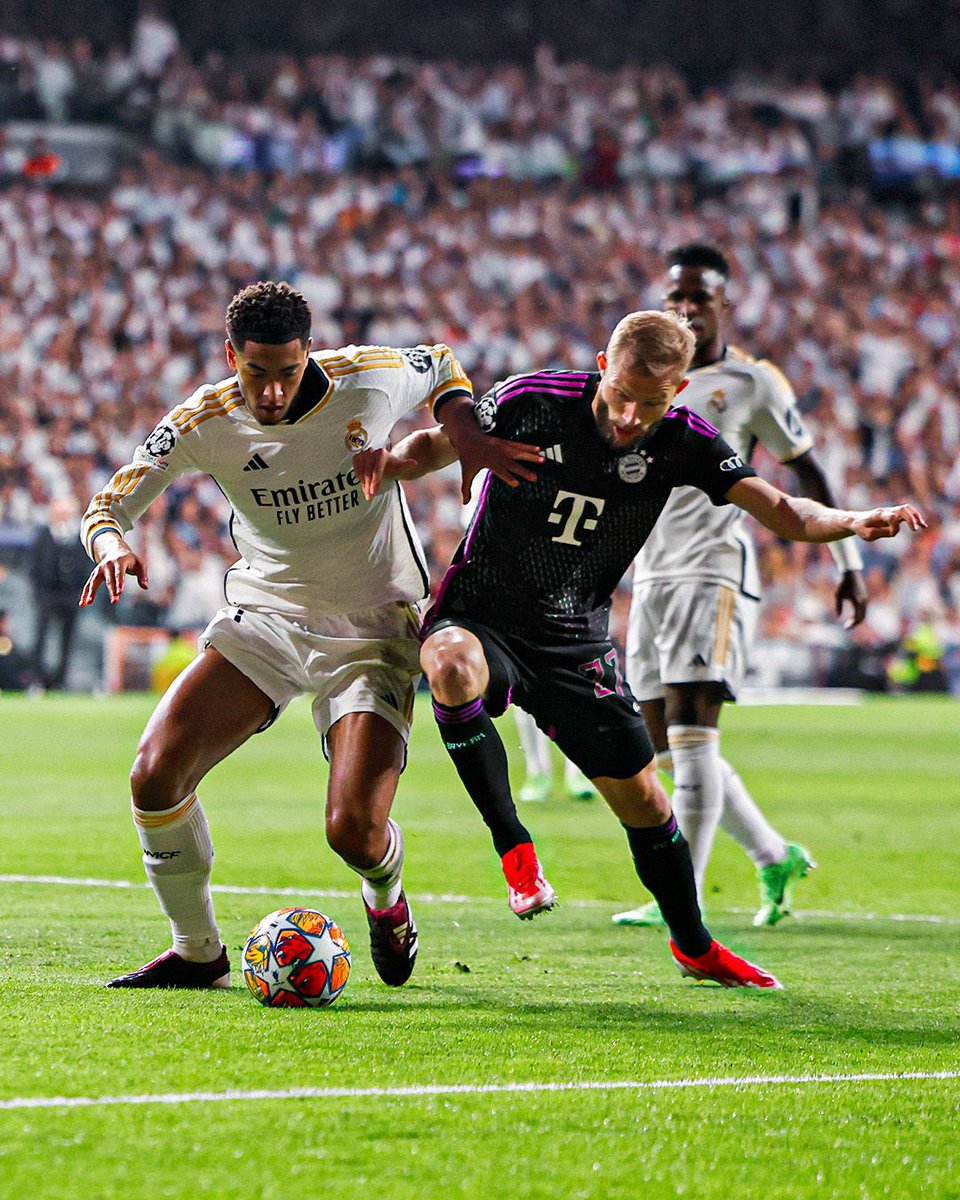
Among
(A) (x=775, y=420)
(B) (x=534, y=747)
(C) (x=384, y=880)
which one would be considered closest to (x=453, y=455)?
(C) (x=384, y=880)

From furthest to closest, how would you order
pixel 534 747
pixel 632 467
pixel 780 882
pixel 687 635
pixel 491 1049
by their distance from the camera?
pixel 534 747
pixel 780 882
pixel 687 635
pixel 632 467
pixel 491 1049

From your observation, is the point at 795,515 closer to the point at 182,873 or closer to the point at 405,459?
the point at 405,459

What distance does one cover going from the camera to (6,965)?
5.62m

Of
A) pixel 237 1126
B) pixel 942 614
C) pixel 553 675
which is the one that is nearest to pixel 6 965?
pixel 553 675

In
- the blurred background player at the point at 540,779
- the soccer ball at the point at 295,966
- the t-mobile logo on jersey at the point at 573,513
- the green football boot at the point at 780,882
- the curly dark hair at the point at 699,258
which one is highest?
the curly dark hair at the point at 699,258

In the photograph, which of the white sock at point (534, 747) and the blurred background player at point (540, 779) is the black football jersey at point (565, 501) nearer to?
the white sock at point (534, 747)

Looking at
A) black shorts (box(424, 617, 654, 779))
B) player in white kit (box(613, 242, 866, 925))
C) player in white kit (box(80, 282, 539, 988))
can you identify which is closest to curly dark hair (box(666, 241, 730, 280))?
player in white kit (box(613, 242, 866, 925))

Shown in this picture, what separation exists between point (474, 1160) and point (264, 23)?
98.8 feet

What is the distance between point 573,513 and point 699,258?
84.9 inches

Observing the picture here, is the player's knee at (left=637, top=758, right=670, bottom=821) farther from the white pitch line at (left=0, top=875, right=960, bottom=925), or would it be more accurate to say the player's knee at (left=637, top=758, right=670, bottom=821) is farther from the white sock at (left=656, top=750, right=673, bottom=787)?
the white pitch line at (left=0, top=875, right=960, bottom=925)

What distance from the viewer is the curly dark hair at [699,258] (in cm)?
745

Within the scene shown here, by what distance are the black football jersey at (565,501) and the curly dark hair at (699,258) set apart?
6.00ft

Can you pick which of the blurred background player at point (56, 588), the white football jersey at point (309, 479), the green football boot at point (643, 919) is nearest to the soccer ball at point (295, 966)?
the white football jersey at point (309, 479)

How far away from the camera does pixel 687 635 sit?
7.40m
